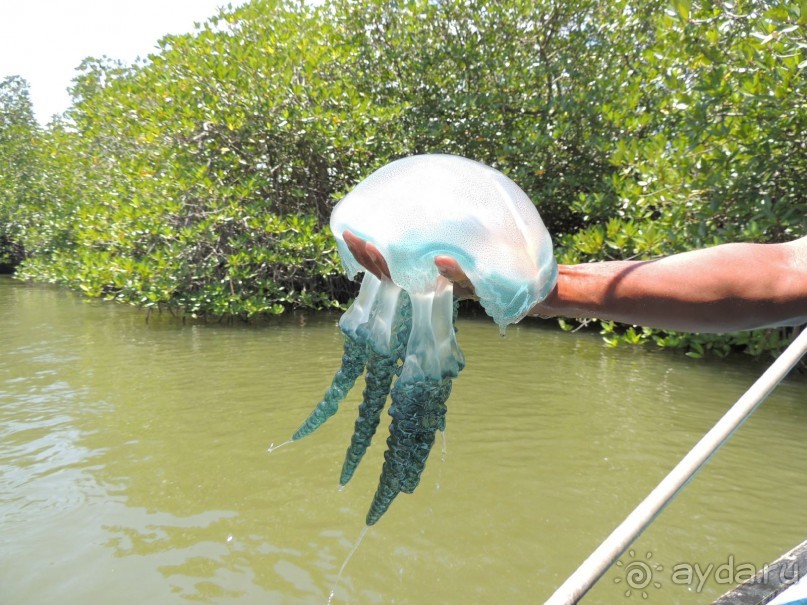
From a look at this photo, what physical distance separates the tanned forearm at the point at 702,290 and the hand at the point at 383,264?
0.14 meters

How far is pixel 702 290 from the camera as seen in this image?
93cm

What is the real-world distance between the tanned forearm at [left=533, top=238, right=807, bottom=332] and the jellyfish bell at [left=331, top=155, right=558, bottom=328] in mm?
89

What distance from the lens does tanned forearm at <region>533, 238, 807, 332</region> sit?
920mm

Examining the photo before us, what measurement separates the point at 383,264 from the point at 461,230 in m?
0.13

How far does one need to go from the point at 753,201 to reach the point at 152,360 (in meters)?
7.23

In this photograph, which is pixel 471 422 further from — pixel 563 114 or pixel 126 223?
pixel 126 223

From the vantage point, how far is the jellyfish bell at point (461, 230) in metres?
0.84

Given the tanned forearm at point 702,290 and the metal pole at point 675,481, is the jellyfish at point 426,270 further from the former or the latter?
the metal pole at point 675,481

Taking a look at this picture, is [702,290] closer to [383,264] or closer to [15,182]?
[383,264]

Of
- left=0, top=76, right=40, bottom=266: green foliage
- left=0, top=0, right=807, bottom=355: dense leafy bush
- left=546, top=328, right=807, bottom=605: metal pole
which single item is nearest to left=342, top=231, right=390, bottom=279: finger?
left=546, top=328, right=807, bottom=605: metal pole

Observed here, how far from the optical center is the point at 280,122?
1025 centimetres

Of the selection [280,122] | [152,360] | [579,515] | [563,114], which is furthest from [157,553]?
[563,114]

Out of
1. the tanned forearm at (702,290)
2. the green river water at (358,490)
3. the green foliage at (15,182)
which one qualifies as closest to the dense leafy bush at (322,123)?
the green river water at (358,490)

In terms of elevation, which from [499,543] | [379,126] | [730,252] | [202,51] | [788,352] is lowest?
[499,543]
